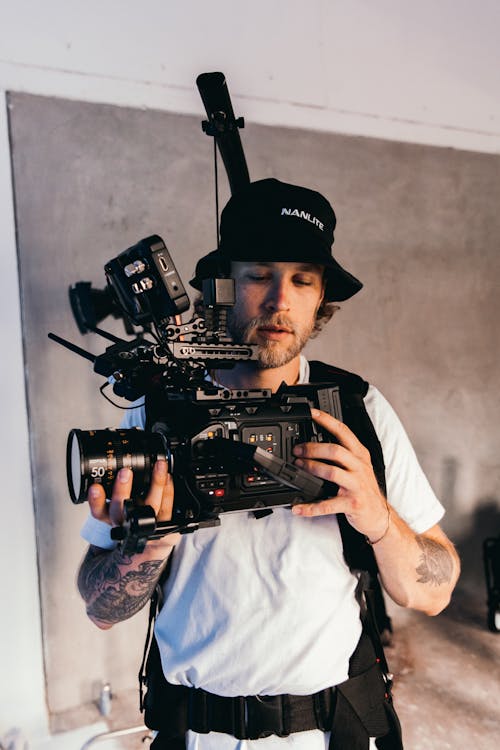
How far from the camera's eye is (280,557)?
3.30 feet

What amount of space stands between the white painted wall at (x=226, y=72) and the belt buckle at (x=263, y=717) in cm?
120

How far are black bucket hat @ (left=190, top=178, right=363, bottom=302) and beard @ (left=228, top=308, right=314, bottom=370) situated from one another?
0.11 metres

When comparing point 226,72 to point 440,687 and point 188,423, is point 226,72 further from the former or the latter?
point 440,687

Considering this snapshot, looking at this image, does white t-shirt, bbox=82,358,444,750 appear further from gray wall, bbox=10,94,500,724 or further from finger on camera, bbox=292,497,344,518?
gray wall, bbox=10,94,500,724

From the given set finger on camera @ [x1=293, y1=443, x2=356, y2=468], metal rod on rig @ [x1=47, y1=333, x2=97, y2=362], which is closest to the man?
finger on camera @ [x1=293, y1=443, x2=356, y2=468]

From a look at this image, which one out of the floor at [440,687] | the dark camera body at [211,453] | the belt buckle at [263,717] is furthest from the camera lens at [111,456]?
the floor at [440,687]

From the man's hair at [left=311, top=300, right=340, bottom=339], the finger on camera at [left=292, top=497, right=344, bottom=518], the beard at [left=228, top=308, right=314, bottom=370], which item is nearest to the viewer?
the finger on camera at [left=292, top=497, right=344, bottom=518]

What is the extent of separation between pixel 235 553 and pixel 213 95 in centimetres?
91

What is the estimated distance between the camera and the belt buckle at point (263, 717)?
38.0 inches

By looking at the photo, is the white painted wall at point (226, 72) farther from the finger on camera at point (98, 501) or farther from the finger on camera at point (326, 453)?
the finger on camera at point (326, 453)

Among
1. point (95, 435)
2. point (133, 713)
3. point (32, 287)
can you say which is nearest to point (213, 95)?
point (95, 435)

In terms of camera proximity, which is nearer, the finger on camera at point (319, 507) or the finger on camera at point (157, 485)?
the finger on camera at point (157, 485)

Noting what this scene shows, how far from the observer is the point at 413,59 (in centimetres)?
243

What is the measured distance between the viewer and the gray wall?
6.26ft
